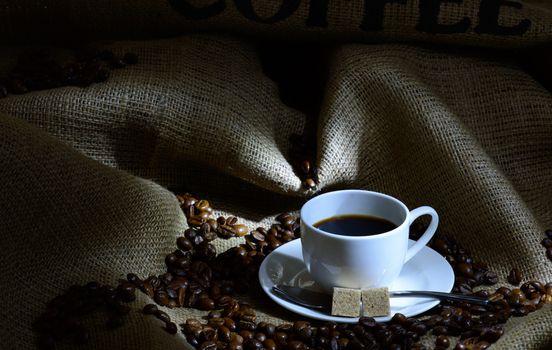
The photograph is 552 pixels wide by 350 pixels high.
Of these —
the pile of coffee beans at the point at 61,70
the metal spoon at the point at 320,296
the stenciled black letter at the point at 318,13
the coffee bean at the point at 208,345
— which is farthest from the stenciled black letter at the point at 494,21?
the coffee bean at the point at 208,345

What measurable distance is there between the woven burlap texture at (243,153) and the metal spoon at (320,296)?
0.04 m

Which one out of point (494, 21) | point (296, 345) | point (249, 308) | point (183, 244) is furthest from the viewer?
point (494, 21)

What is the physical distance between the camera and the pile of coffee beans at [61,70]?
1658mm

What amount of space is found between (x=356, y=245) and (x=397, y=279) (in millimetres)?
162

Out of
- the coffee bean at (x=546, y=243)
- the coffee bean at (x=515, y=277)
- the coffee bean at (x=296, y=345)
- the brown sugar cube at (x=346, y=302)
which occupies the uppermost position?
the coffee bean at (x=546, y=243)

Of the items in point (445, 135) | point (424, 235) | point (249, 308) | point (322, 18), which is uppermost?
point (322, 18)

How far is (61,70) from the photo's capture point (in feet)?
5.55

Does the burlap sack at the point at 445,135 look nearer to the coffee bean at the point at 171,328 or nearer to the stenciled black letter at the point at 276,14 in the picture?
the stenciled black letter at the point at 276,14

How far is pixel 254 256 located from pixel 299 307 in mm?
210

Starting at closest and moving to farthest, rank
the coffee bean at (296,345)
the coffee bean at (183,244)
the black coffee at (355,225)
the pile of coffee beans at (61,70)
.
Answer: the coffee bean at (296,345), the black coffee at (355,225), the coffee bean at (183,244), the pile of coffee beans at (61,70)

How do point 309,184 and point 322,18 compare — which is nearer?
point 309,184

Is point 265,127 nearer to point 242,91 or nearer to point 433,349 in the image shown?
point 242,91

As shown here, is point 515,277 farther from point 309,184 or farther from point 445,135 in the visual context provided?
point 309,184

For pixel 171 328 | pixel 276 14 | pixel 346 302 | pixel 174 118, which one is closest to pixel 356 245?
pixel 346 302
